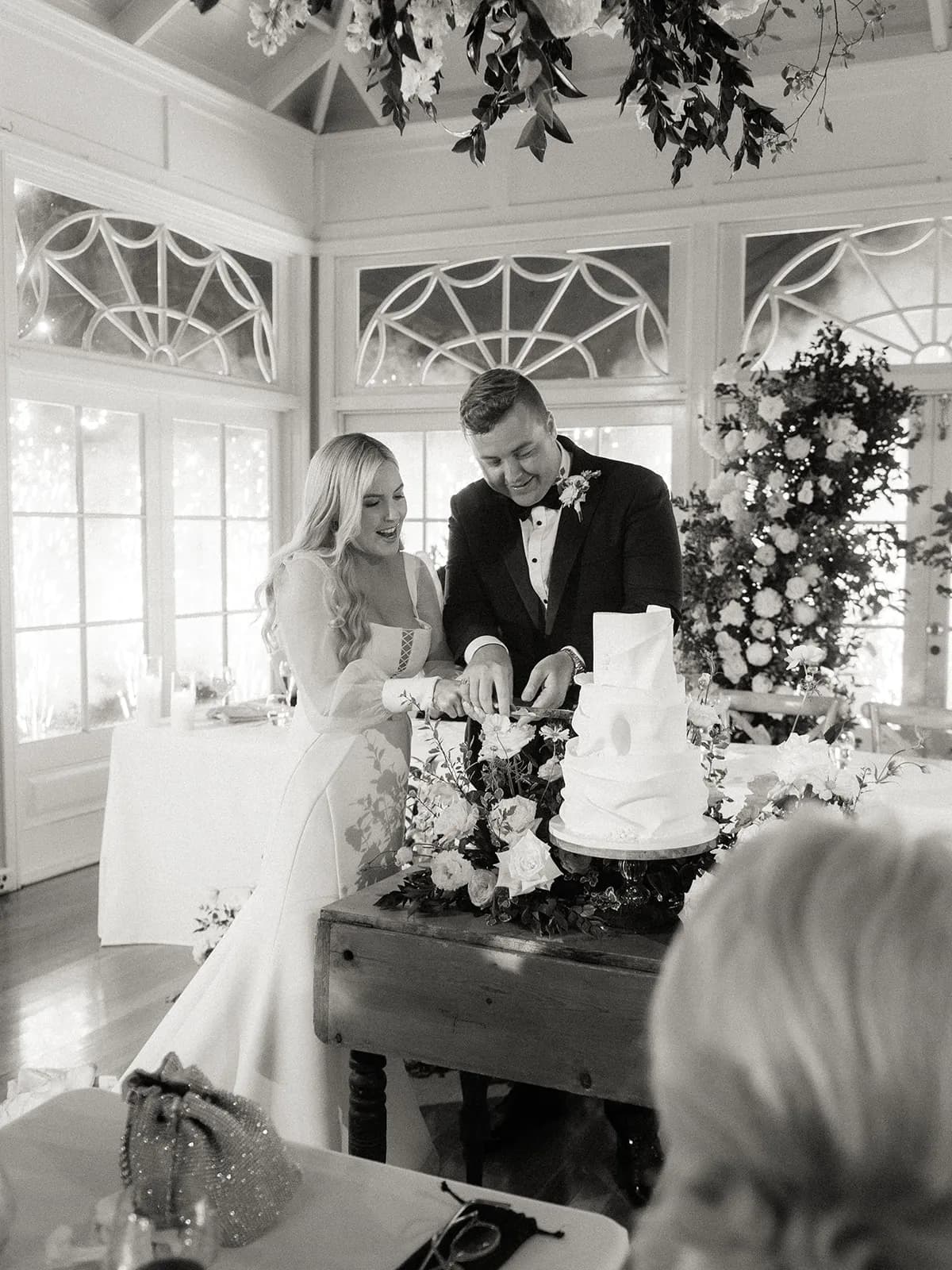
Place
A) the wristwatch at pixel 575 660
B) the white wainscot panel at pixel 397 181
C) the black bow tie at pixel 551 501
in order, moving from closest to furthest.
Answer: the wristwatch at pixel 575 660 → the black bow tie at pixel 551 501 → the white wainscot panel at pixel 397 181

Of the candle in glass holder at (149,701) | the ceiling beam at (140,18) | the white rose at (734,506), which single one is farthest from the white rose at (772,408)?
the ceiling beam at (140,18)

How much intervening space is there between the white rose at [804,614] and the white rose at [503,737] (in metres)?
3.37

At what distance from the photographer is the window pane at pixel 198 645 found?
261 inches

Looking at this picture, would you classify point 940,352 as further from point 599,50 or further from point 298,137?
point 298,137

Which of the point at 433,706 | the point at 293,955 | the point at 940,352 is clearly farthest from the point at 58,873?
the point at 940,352

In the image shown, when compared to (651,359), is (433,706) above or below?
below

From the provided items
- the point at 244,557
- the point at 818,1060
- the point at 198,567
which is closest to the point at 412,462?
the point at 244,557

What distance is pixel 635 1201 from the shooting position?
266 centimetres

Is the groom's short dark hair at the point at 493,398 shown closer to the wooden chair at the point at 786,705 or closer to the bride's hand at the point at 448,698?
the bride's hand at the point at 448,698

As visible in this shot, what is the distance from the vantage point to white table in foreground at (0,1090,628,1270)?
1.39 meters

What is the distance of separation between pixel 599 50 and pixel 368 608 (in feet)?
16.1

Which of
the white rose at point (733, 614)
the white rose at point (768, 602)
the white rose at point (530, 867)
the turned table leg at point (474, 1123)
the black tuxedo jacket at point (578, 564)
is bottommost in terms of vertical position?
the turned table leg at point (474, 1123)

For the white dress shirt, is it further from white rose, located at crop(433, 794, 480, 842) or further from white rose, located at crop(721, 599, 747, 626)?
white rose, located at crop(721, 599, 747, 626)

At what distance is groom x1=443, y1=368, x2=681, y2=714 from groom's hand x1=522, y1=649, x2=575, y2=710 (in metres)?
0.15
